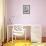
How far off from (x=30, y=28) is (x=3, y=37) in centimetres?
55

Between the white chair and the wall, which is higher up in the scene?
the wall

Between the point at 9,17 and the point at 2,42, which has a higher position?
the point at 9,17

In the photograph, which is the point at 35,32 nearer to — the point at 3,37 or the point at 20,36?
the point at 20,36

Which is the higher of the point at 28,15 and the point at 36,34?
the point at 28,15

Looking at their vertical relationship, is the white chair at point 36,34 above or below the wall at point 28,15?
below

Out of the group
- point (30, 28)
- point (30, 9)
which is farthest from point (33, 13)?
point (30, 28)

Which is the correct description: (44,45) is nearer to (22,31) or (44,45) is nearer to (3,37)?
(22,31)

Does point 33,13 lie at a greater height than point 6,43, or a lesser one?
greater

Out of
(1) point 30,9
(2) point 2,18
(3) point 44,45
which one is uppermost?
(1) point 30,9

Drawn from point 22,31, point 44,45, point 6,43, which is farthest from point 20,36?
point 44,45

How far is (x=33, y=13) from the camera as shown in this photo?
253 centimetres

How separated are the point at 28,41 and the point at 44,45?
0.31m

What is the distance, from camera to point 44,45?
7.86 feet

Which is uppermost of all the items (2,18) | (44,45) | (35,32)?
(2,18)
